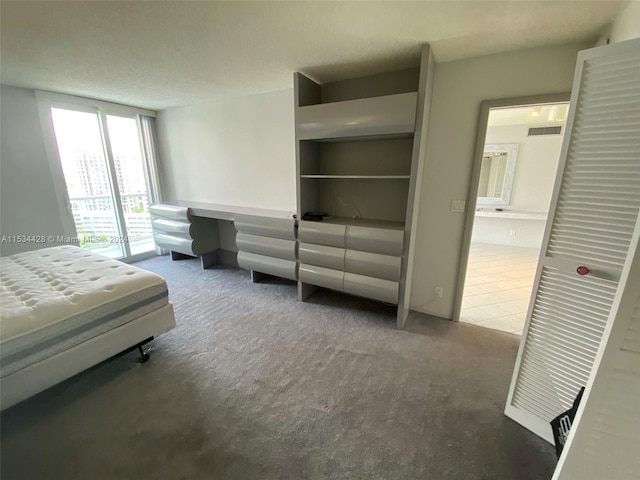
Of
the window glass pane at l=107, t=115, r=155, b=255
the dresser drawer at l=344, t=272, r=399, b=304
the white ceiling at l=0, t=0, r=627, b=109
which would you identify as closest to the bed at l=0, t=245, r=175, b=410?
the dresser drawer at l=344, t=272, r=399, b=304

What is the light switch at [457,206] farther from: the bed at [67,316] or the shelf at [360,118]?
the bed at [67,316]

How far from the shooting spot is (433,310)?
8.83 ft

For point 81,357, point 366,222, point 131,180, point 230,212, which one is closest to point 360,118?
point 366,222

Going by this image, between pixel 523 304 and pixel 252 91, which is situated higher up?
pixel 252 91

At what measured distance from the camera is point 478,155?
2227mm

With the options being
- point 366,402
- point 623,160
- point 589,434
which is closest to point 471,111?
point 623,160

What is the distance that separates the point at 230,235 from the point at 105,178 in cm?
205

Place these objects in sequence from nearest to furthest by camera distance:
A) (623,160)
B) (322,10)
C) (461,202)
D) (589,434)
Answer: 1. (589,434)
2. (623,160)
3. (322,10)
4. (461,202)

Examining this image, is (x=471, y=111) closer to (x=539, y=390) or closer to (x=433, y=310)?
(x=433, y=310)

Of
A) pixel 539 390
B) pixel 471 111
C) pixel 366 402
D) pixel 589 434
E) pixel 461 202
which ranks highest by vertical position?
pixel 471 111

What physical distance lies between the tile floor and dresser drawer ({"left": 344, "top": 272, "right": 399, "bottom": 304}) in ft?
3.05

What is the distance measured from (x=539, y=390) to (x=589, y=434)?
1.70ft

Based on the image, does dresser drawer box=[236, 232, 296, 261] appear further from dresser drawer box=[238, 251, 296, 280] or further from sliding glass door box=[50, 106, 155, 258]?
sliding glass door box=[50, 106, 155, 258]

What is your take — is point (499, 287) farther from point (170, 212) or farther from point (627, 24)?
point (170, 212)
